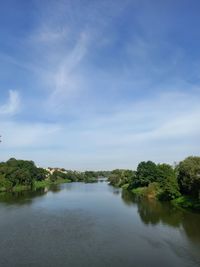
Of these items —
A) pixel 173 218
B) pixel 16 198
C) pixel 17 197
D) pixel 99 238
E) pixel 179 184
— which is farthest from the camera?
pixel 17 197

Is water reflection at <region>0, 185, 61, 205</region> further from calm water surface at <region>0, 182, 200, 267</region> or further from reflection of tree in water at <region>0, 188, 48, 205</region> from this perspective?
calm water surface at <region>0, 182, 200, 267</region>

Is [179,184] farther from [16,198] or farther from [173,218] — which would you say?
[16,198]

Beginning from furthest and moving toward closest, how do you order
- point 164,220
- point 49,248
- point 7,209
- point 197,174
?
point 7,209
point 197,174
point 164,220
point 49,248

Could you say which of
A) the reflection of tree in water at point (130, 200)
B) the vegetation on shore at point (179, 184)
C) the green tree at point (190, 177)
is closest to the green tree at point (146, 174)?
the vegetation on shore at point (179, 184)

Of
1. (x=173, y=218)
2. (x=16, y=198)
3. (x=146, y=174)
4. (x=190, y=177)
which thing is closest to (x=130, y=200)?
(x=146, y=174)

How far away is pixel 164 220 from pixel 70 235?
12.4m

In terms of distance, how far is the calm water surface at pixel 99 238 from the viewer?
68.2 ft

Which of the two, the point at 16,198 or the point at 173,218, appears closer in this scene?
the point at 173,218

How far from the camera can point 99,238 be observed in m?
26.9

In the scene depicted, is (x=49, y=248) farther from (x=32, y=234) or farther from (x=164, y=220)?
(x=164, y=220)

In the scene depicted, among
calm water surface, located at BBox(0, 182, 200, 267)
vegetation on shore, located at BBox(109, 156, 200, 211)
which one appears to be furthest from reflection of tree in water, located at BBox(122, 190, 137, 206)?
calm water surface, located at BBox(0, 182, 200, 267)

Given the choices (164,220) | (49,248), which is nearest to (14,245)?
(49,248)

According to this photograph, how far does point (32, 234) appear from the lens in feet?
92.9

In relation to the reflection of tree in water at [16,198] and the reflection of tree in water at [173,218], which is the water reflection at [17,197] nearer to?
the reflection of tree in water at [16,198]
